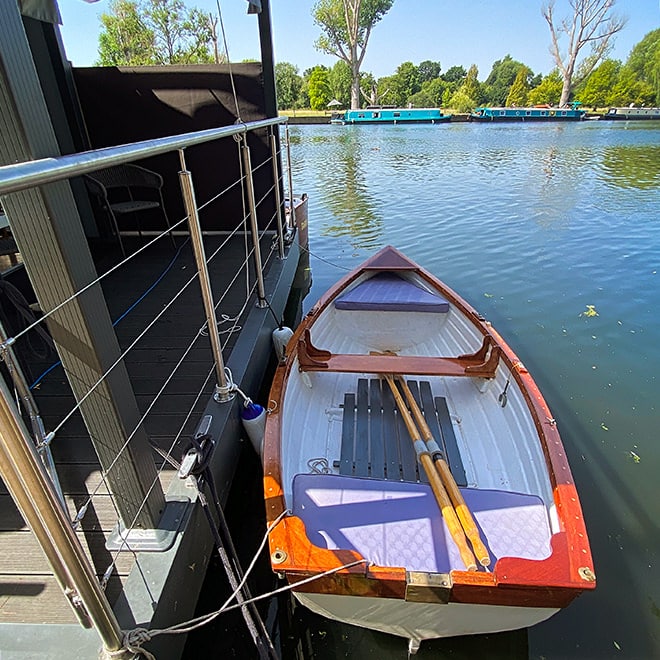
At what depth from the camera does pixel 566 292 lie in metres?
5.19

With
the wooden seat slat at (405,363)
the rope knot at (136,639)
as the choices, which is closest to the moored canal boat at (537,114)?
the wooden seat slat at (405,363)

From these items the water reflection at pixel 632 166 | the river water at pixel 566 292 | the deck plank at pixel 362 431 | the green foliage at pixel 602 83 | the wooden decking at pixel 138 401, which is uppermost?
the green foliage at pixel 602 83

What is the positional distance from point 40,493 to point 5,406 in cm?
19

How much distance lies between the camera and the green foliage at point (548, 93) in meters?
43.1

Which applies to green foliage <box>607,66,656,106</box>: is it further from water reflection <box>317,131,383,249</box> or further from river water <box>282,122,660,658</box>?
water reflection <box>317,131,383,249</box>

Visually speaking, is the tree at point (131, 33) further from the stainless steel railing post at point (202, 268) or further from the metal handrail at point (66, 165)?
the metal handrail at point (66, 165)

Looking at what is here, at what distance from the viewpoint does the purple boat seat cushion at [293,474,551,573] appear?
1583 mm

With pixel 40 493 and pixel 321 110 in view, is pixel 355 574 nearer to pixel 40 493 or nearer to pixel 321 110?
pixel 40 493

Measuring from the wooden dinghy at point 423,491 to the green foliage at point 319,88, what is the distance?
44882 mm

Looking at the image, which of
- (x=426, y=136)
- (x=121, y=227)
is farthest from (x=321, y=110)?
(x=121, y=227)

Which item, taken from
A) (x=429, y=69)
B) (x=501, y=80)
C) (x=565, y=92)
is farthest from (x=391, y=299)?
(x=429, y=69)

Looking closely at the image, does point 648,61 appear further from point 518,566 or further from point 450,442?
point 518,566

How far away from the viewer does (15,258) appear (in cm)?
284

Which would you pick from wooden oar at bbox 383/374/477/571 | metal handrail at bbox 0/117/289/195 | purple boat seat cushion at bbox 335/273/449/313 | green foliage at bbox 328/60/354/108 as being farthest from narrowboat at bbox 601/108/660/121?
metal handrail at bbox 0/117/289/195
